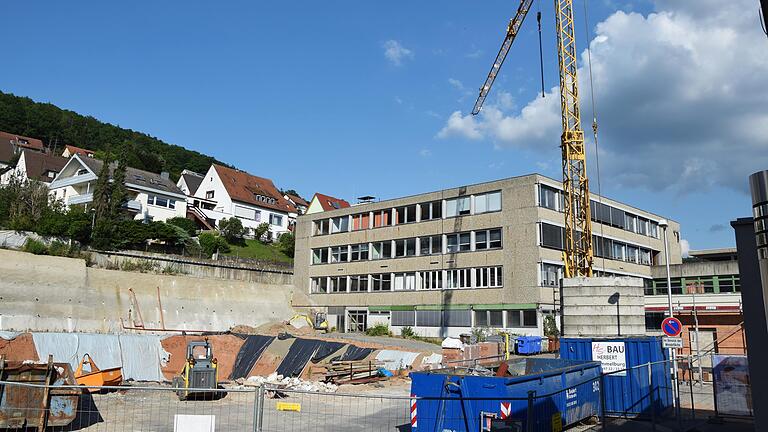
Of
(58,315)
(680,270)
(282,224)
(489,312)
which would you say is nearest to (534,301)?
(489,312)

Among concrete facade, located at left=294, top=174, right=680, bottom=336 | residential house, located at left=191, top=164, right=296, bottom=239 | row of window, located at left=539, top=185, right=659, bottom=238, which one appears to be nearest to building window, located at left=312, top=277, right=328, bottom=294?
concrete facade, located at left=294, top=174, right=680, bottom=336

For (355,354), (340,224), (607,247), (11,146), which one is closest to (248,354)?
(355,354)

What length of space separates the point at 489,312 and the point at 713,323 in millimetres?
15798

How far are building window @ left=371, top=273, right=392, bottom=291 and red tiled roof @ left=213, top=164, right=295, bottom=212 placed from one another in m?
28.2

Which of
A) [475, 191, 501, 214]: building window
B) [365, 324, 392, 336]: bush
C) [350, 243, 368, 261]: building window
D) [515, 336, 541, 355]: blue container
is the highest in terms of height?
[475, 191, 501, 214]: building window

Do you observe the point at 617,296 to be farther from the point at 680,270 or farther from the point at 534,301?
the point at 680,270

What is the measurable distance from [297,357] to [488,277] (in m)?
18.0

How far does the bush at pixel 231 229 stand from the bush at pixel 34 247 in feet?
82.4

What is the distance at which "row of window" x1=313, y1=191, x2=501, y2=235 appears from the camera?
145 ft

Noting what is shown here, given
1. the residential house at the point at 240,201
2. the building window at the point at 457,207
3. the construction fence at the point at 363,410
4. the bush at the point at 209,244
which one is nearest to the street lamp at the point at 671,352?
the construction fence at the point at 363,410

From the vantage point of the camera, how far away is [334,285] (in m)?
55.4

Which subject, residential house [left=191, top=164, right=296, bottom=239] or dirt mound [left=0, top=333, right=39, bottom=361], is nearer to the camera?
dirt mound [left=0, top=333, right=39, bottom=361]

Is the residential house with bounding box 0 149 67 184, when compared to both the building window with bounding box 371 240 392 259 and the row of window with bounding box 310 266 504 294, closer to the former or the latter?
the row of window with bounding box 310 266 504 294

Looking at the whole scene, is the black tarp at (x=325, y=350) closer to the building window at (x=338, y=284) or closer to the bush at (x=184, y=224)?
the building window at (x=338, y=284)
